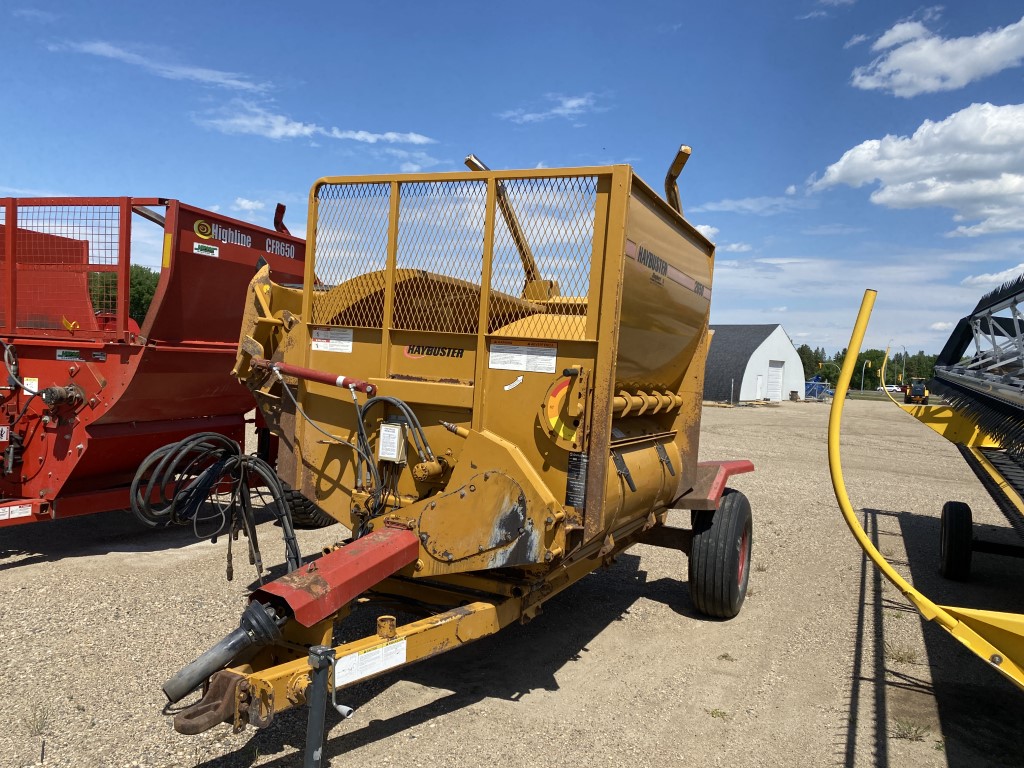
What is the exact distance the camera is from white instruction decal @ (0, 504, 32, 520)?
578cm

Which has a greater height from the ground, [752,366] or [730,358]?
[730,358]

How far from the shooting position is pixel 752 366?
39.8 metres

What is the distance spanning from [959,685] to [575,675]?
2.31 metres

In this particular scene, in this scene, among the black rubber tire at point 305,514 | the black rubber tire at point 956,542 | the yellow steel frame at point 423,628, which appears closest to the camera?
the yellow steel frame at point 423,628

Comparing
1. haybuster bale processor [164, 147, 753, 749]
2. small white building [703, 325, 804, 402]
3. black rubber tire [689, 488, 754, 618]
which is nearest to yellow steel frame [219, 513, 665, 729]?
haybuster bale processor [164, 147, 753, 749]

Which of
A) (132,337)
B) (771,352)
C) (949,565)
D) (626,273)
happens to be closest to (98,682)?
(132,337)

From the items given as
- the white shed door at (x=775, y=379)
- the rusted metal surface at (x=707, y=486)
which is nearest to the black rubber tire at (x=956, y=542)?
the rusted metal surface at (x=707, y=486)

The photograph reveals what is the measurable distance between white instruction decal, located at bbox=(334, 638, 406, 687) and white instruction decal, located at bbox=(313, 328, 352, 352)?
1.75 m

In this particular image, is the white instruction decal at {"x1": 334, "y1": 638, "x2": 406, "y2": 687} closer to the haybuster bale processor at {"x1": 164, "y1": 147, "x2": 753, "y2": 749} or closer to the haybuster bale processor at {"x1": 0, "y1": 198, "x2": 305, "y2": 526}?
the haybuster bale processor at {"x1": 164, "y1": 147, "x2": 753, "y2": 749}

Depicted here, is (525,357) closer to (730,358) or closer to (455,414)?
(455,414)

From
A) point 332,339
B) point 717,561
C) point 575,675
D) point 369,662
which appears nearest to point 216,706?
point 369,662

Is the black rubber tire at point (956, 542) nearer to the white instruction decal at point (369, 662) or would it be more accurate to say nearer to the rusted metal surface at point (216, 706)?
the white instruction decal at point (369, 662)

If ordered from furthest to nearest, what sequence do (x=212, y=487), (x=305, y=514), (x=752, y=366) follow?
1. (x=752, y=366)
2. (x=305, y=514)
3. (x=212, y=487)

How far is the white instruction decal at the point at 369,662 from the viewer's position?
300cm
